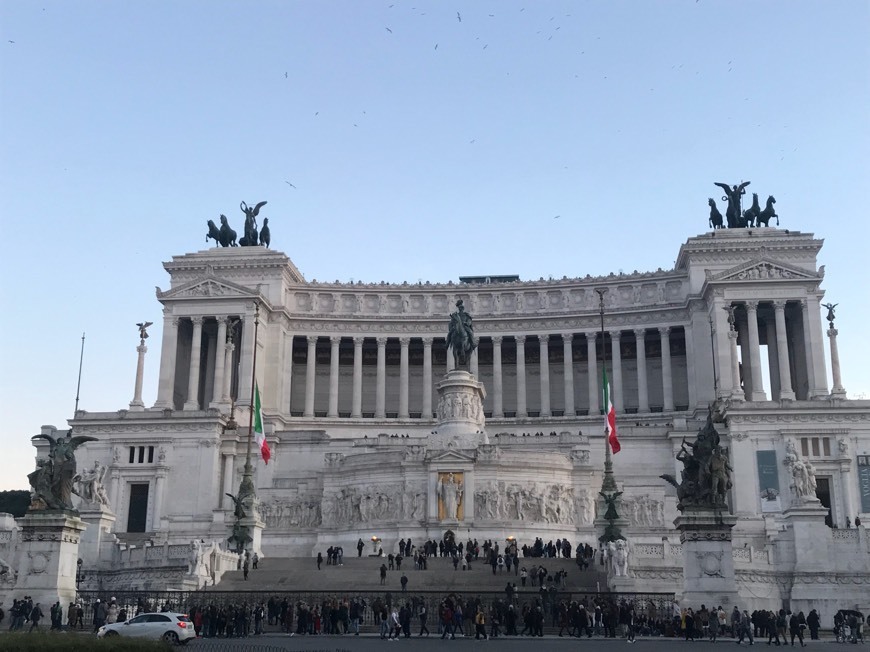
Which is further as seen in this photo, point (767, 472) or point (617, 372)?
point (617, 372)

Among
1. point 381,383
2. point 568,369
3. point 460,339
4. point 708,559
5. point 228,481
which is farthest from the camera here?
point 381,383

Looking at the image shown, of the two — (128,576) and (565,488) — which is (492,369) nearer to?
(565,488)

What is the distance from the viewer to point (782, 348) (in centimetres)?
8481

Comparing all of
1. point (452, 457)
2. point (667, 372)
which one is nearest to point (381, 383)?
point (667, 372)

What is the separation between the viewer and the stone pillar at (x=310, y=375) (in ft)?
312

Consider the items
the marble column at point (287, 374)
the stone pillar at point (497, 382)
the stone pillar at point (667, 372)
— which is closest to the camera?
the stone pillar at point (667, 372)

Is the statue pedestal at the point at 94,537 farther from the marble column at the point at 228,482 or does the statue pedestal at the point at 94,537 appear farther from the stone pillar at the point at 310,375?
the stone pillar at the point at 310,375

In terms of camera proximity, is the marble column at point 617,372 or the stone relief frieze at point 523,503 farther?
→ the marble column at point 617,372

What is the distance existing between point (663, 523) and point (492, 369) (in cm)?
4004

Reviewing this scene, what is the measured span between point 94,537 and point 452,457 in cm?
2131

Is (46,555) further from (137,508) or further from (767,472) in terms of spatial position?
(767,472)

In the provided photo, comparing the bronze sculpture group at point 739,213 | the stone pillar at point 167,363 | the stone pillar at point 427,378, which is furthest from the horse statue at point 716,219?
the stone pillar at point 167,363

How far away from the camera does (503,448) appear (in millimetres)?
65188

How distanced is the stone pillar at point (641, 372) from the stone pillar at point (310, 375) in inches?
1189
